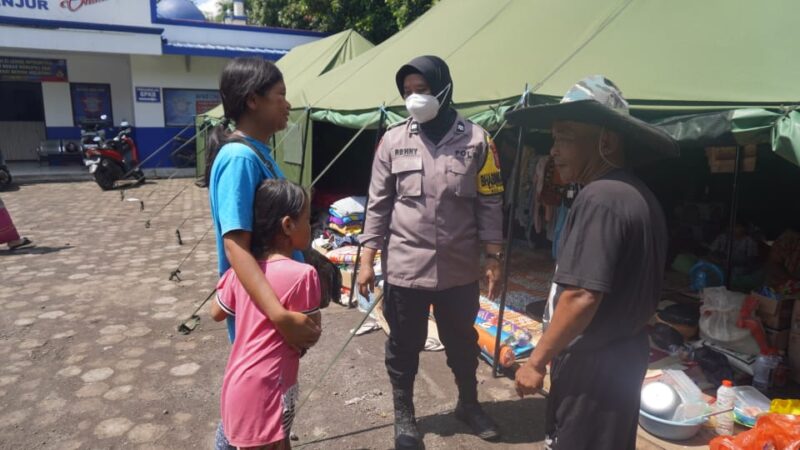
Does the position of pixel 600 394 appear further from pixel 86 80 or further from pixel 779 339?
pixel 86 80

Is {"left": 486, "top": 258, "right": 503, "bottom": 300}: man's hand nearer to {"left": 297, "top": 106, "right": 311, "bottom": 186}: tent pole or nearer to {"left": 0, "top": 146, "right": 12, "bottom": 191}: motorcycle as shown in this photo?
{"left": 297, "top": 106, "right": 311, "bottom": 186}: tent pole

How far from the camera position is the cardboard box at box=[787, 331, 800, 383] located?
10.9 ft

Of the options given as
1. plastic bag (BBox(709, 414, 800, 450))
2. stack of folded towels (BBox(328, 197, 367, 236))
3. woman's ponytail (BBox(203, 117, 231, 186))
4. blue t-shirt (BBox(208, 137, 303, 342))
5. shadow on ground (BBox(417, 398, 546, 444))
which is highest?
woman's ponytail (BBox(203, 117, 231, 186))

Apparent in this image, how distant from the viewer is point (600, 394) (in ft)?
5.19

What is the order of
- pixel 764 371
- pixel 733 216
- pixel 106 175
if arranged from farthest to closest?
1. pixel 106 175
2. pixel 733 216
3. pixel 764 371

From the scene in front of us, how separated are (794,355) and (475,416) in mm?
2176

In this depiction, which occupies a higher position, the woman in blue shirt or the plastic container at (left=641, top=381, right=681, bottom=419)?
the woman in blue shirt

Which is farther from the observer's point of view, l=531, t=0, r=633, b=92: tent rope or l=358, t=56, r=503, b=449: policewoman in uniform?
l=531, t=0, r=633, b=92: tent rope

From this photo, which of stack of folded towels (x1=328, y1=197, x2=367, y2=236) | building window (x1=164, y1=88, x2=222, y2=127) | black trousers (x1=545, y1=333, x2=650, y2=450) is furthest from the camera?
building window (x1=164, y1=88, x2=222, y2=127)

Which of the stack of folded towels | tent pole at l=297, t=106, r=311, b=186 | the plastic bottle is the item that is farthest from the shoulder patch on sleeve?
tent pole at l=297, t=106, r=311, b=186

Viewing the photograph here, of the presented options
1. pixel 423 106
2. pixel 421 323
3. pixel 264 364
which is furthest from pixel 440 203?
pixel 264 364

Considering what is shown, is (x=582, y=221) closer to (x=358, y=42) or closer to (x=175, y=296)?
(x=175, y=296)

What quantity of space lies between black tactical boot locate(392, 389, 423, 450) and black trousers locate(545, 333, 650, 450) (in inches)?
41.9

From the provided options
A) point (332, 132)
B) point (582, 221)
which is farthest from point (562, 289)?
point (332, 132)
